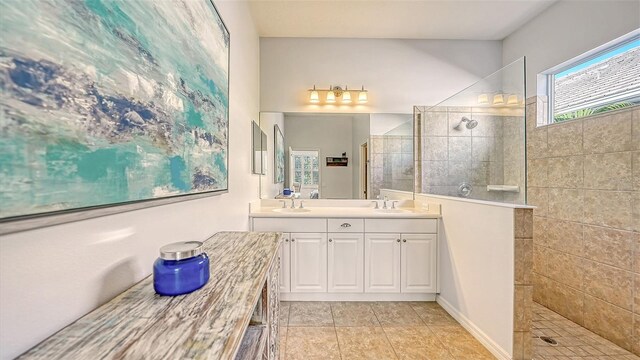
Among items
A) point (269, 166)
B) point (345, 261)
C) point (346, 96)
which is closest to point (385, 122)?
point (346, 96)

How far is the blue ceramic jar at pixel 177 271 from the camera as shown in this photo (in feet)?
2.52

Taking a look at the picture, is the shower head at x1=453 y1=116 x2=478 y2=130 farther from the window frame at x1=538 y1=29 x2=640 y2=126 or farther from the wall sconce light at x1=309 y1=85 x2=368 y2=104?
the wall sconce light at x1=309 y1=85 x2=368 y2=104

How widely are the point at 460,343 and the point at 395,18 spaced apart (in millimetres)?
3014

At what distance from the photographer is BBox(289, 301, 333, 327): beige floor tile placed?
6.96ft

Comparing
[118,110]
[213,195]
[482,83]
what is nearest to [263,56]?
[213,195]

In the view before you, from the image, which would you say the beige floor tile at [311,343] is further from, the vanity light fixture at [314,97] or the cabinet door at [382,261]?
the vanity light fixture at [314,97]

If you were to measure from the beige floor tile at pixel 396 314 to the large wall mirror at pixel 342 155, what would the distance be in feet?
3.80

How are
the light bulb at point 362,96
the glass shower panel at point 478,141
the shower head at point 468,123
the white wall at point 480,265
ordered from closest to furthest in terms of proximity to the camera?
the white wall at point 480,265, the glass shower panel at point 478,141, the shower head at point 468,123, the light bulb at point 362,96

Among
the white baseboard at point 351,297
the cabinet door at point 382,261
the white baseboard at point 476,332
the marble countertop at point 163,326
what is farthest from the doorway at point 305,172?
the marble countertop at point 163,326

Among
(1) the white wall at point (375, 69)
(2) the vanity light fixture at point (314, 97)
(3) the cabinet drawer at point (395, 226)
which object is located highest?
(1) the white wall at point (375, 69)

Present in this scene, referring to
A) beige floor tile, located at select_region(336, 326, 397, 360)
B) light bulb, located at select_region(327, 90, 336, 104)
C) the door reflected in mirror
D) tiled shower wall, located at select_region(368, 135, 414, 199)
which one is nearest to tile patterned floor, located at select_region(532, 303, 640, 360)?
beige floor tile, located at select_region(336, 326, 397, 360)

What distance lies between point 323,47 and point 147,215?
9.08 feet

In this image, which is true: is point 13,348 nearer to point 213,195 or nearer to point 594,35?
point 213,195

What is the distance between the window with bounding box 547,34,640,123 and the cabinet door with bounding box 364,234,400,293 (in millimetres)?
1973
